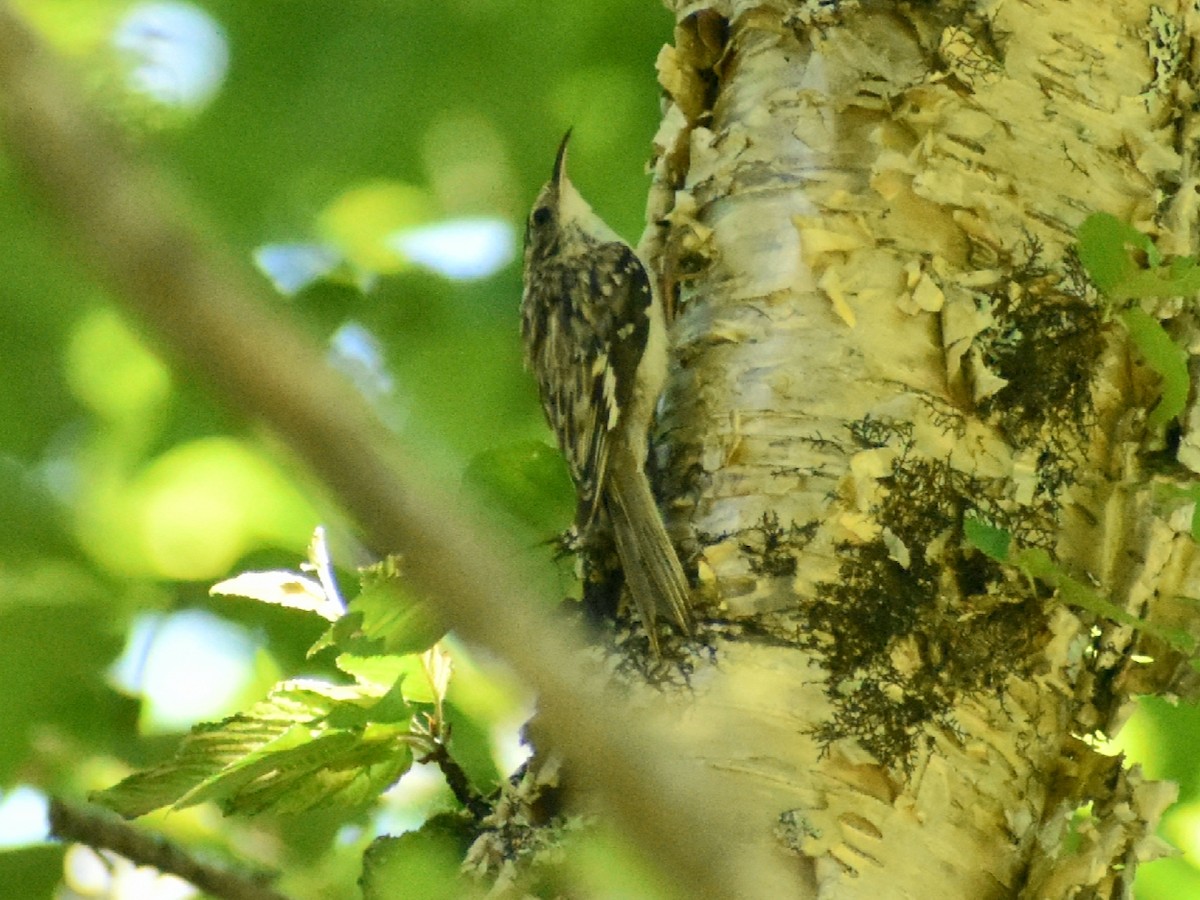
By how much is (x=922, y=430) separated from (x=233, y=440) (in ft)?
2.59

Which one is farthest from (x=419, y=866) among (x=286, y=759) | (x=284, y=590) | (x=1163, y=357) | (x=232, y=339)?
(x=232, y=339)

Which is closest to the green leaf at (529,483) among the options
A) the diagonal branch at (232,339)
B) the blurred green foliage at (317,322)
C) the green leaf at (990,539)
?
the blurred green foliage at (317,322)

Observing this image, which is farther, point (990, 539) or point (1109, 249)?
point (1109, 249)

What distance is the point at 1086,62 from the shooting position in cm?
180

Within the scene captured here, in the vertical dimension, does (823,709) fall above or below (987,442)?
below

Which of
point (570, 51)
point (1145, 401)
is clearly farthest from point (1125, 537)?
point (570, 51)

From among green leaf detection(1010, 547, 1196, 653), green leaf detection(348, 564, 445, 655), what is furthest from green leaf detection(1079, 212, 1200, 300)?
green leaf detection(348, 564, 445, 655)

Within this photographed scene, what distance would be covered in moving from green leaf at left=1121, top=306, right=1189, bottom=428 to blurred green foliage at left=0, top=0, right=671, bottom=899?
661 millimetres

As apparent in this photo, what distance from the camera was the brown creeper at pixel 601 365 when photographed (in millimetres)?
1531

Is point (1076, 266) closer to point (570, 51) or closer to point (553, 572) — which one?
point (553, 572)

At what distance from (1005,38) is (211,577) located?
1.29 m

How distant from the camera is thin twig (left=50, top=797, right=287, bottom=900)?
2.40 feet

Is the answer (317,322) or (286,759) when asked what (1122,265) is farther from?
(286,759)

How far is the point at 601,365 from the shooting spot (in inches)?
96.3
